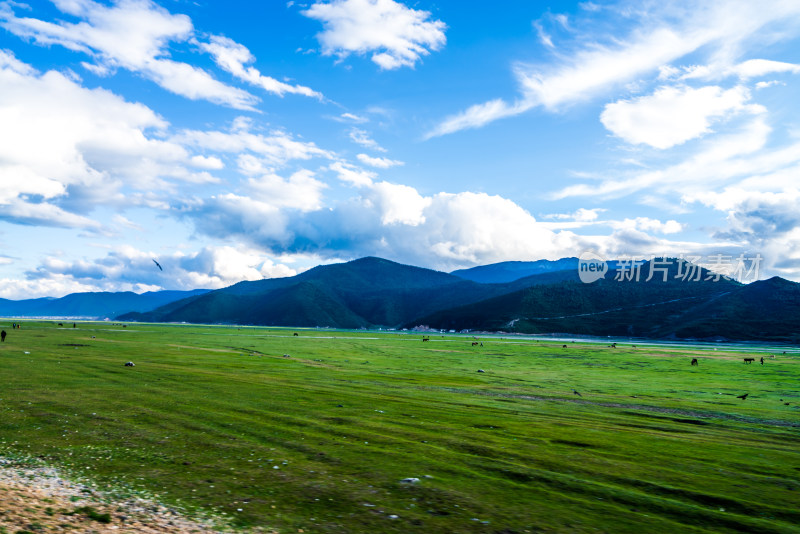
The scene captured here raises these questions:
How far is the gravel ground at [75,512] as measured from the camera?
9.80 metres

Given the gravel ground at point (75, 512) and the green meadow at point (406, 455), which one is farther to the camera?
the green meadow at point (406, 455)

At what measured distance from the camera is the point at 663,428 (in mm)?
25297

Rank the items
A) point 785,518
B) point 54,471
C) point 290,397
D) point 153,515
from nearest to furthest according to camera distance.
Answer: point 153,515, point 785,518, point 54,471, point 290,397

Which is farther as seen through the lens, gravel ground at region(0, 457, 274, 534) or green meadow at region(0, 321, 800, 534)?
green meadow at region(0, 321, 800, 534)

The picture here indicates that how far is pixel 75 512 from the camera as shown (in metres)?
10.6

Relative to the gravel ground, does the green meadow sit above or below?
below

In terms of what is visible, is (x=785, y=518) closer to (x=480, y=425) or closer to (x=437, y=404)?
(x=480, y=425)

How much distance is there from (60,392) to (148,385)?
5248 millimetres

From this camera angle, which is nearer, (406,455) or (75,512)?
(75,512)

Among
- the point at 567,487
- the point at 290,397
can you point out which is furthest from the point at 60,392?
the point at 567,487

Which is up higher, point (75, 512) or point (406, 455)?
point (75, 512)

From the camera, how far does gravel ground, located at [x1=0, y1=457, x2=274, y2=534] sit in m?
9.80

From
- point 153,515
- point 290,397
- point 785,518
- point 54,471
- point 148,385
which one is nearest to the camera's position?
point 153,515

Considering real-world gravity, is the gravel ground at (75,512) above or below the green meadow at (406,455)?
above
